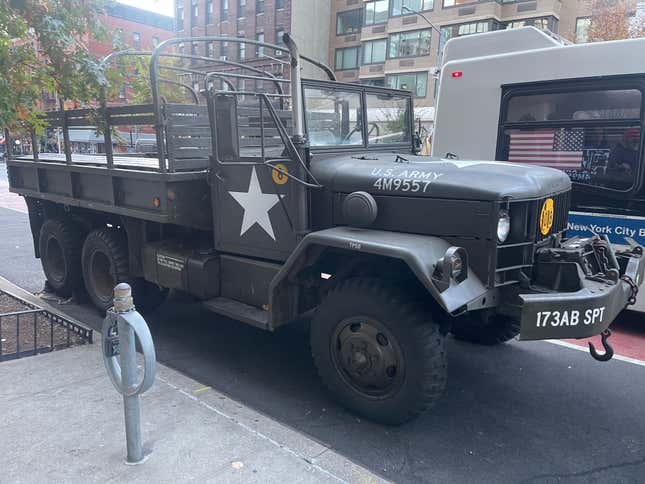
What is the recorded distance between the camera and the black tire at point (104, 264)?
18.8 feet

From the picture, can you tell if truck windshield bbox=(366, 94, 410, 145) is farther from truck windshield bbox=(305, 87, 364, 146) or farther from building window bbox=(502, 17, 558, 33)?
building window bbox=(502, 17, 558, 33)

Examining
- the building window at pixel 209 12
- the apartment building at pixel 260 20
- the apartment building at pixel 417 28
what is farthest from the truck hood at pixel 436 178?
the building window at pixel 209 12

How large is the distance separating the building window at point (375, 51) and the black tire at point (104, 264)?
34.6m

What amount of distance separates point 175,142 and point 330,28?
4024 cm

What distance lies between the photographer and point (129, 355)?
2.96 meters

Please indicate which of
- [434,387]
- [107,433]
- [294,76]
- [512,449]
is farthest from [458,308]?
[107,433]

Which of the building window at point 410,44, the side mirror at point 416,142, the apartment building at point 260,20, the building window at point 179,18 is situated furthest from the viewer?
the building window at point 179,18

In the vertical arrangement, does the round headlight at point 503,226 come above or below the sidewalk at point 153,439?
above

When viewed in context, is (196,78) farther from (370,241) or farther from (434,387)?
(434,387)

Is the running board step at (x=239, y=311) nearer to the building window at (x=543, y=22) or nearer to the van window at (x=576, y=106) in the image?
the van window at (x=576, y=106)

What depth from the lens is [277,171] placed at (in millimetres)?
4145

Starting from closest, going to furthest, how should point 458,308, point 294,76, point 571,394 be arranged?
point 458,308 → point 294,76 → point 571,394

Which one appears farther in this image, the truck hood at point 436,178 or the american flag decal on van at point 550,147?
the american flag decal on van at point 550,147

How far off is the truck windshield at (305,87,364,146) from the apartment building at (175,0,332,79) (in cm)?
3410
